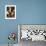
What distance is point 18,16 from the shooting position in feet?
12.0

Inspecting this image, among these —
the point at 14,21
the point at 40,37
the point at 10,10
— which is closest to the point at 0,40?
the point at 14,21

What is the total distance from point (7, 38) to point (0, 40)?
0.71 ft

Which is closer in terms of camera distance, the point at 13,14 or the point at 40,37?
the point at 40,37

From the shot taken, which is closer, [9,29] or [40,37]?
[40,37]

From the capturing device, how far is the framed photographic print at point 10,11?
367cm

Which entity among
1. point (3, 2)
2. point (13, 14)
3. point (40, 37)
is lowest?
point (40, 37)

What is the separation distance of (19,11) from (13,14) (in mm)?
200

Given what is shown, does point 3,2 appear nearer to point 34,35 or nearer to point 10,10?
point 10,10

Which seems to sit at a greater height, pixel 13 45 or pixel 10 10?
pixel 10 10

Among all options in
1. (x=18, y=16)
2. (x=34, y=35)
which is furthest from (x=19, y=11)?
(x=34, y=35)

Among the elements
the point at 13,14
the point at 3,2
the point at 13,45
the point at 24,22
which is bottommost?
the point at 13,45

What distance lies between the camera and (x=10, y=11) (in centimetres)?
369

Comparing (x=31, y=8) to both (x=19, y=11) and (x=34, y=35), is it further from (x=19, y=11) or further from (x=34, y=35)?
(x=34, y=35)

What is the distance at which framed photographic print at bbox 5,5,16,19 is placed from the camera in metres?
3.67
